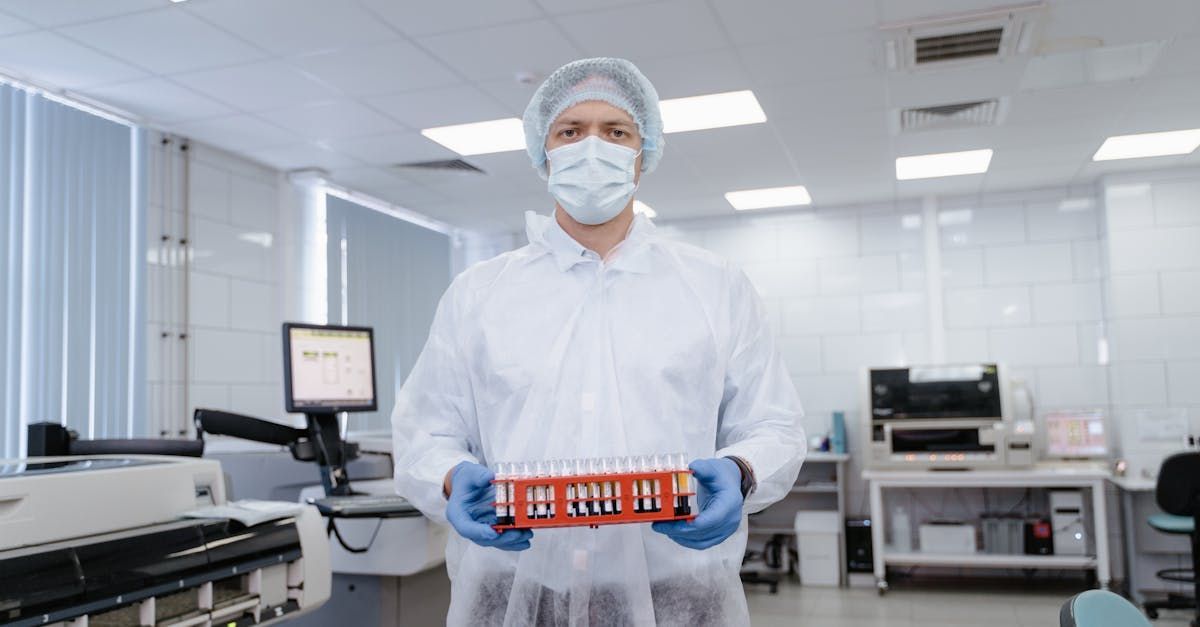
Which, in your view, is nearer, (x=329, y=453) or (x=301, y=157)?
(x=329, y=453)

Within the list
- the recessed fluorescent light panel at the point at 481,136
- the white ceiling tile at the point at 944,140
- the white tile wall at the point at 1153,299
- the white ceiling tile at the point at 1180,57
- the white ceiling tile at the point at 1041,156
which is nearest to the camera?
the white ceiling tile at the point at 1180,57

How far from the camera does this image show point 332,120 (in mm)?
4383

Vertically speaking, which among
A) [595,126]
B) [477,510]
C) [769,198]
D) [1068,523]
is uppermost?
[769,198]

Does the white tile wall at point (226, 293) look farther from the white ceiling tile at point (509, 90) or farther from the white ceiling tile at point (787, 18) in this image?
the white ceiling tile at point (787, 18)

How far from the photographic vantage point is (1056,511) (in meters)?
5.54

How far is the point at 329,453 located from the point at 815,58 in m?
2.34

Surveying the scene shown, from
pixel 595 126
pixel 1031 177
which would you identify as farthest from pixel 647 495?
pixel 1031 177

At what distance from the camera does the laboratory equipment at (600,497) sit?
1056mm

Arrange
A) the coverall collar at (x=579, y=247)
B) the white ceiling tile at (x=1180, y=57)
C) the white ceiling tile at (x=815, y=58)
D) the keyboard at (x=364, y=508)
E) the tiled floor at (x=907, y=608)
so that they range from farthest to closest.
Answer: the tiled floor at (x=907, y=608), the white ceiling tile at (x=1180, y=57), the white ceiling tile at (x=815, y=58), the keyboard at (x=364, y=508), the coverall collar at (x=579, y=247)

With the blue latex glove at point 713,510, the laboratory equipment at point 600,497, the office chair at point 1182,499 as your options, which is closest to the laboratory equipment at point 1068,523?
the office chair at point 1182,499

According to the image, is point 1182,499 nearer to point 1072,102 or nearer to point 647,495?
point 1072,102

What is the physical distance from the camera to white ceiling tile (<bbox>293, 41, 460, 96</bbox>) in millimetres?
3576

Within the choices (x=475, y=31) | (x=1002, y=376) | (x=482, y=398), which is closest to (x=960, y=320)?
(x=1002, y=376)

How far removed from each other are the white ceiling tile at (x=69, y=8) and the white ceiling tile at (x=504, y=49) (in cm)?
96
